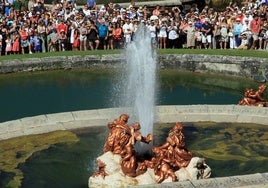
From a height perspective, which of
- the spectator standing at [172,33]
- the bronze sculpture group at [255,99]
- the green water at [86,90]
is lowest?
the green water at [86,90]

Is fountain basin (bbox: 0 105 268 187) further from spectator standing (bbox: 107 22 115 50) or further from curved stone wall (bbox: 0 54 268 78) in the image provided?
spectator standing (bbox: 107 22 115 50)

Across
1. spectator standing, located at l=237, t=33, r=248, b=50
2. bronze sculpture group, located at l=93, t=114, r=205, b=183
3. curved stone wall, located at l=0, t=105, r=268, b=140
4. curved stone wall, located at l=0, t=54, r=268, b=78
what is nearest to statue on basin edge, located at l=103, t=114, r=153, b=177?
bronze sculpture group, located at l=93, t=114, r=205, b=183

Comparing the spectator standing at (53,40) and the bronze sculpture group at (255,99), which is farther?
the spectator standing at (53,40)

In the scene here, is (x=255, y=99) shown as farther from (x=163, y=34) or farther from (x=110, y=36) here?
(x=110, y=36)

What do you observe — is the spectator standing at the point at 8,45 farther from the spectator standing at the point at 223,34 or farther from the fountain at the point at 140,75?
the fountain at the point at 140,75

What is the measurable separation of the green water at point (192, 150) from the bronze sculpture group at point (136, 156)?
985 millimetres

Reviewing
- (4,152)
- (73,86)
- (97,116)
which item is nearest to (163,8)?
(73,86)

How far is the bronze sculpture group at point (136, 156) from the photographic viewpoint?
13.6 meters

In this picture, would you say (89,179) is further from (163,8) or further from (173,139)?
(163,8)

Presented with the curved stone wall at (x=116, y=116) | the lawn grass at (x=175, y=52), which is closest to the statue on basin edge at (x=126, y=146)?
the curved stone wall at (x=116, y=116)

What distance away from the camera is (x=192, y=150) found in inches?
630

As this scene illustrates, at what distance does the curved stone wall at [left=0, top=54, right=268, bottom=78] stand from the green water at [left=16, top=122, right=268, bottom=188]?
8.45 metres

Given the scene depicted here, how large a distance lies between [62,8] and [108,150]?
60.2 ft

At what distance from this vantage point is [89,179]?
13.8 meters
